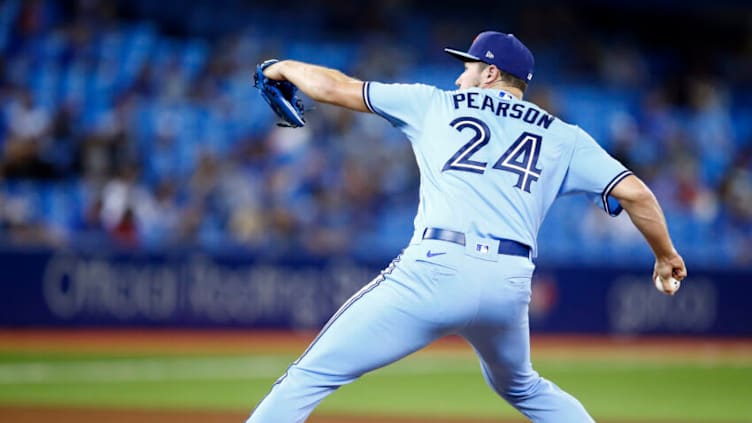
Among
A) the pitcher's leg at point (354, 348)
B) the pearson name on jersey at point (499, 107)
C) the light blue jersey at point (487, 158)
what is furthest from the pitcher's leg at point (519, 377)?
the pearson name on jersey at point (499, 107)

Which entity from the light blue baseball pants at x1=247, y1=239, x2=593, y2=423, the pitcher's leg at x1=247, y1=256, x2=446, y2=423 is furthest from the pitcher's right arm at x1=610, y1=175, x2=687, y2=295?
the pitcher's leg at x1=247, y1=256, x2=446, y2=423

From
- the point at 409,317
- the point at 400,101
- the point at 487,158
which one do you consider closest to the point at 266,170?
the point at 400,101

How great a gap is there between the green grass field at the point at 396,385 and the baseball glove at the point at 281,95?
4.33 meters

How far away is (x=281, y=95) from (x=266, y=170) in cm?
991

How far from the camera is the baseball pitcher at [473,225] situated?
4.77 m

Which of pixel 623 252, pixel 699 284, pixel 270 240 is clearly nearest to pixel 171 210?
pixel 270 240

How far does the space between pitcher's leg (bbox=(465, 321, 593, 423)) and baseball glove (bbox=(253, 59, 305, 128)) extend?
1338 mm

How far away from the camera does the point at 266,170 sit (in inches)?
599

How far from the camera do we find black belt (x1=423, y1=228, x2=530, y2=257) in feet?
15.8

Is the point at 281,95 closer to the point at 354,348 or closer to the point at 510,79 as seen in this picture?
the point at 510,79

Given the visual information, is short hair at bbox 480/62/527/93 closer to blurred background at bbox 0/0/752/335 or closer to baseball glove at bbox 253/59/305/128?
baseball glove at bbox 253/59/305/128

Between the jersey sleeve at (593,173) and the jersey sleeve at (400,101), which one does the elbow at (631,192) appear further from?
the jersey sleeve at (400,101)

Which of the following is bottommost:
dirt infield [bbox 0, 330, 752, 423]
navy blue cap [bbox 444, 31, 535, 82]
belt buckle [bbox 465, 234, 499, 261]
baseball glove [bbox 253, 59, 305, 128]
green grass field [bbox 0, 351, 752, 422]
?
green grass field [bbox 0, 351, 752, 422]

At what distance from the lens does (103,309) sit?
1380 centimetres
